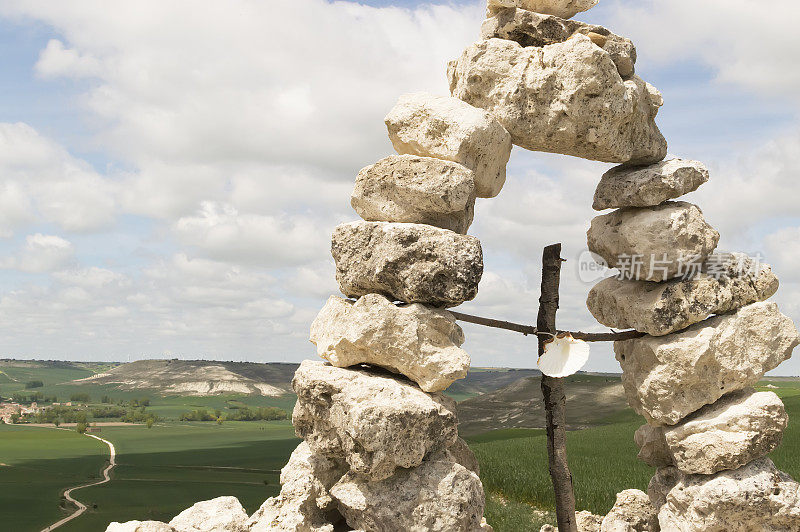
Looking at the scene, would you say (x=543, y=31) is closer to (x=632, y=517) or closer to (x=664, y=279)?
(x=664, y=279)

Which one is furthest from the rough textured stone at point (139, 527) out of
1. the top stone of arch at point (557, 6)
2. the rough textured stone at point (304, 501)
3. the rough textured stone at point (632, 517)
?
the top stone of arch at point (557, 6)

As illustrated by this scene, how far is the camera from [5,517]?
15.3 m

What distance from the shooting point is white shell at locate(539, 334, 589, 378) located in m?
6.25

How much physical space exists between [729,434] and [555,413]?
173 cm

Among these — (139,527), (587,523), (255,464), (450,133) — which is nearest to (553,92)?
Answer: (450,133)

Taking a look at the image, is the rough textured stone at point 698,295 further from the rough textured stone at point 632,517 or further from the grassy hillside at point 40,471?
the grassy hillside at point 40,471

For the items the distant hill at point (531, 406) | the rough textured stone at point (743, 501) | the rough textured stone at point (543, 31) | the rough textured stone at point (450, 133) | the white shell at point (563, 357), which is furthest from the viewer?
the distant hill at point (531, 406)

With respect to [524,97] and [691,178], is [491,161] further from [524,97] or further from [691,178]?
[691,178]

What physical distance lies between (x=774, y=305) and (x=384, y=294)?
4.15m

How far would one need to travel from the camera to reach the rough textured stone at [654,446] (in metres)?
6.87

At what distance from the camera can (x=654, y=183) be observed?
6551 mm

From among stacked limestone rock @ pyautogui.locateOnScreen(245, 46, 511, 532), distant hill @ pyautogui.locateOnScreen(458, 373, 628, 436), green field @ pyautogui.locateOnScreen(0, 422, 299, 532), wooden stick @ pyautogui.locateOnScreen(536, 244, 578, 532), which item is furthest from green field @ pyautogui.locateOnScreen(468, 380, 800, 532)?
distant hill @ pyautogui.locateOnScreen(458, 373, 628, 436)

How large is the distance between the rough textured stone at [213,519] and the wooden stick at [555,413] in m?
3.32

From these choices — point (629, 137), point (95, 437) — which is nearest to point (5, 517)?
point (629, 137)
